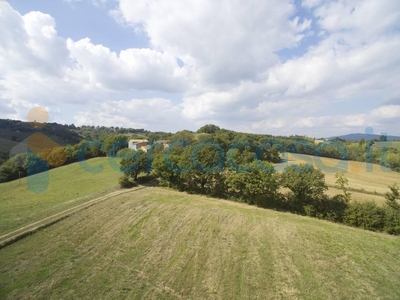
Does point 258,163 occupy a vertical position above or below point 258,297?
above

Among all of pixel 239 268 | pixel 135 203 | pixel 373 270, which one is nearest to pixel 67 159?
pixel 135 203

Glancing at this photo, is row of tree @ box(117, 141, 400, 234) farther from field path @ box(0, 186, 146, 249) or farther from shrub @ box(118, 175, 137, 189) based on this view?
field path @ box(0, 186, 146, 249)

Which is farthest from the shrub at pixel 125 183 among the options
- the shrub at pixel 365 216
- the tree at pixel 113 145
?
the tree at pixel 113 145

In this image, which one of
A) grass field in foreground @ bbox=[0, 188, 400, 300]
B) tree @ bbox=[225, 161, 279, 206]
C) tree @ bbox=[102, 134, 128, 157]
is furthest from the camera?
tree @ bbox=[102, 134, 128, 157]

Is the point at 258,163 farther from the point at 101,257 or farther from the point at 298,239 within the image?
the point at 101,257

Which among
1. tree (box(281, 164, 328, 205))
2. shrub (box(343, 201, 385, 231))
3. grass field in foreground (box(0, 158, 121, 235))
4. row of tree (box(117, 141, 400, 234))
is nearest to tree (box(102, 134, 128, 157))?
grass field in foreground (box(0, 158, 121, 235))

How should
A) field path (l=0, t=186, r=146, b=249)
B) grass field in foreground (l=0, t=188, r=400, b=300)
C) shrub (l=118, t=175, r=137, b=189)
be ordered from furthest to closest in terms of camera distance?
shrub (l=118, t=175, r=137, b=189) < field path (l=0, t=186, r=146, b=249) < grass field in foreground (l=0, t=188, r=400, b=300)
